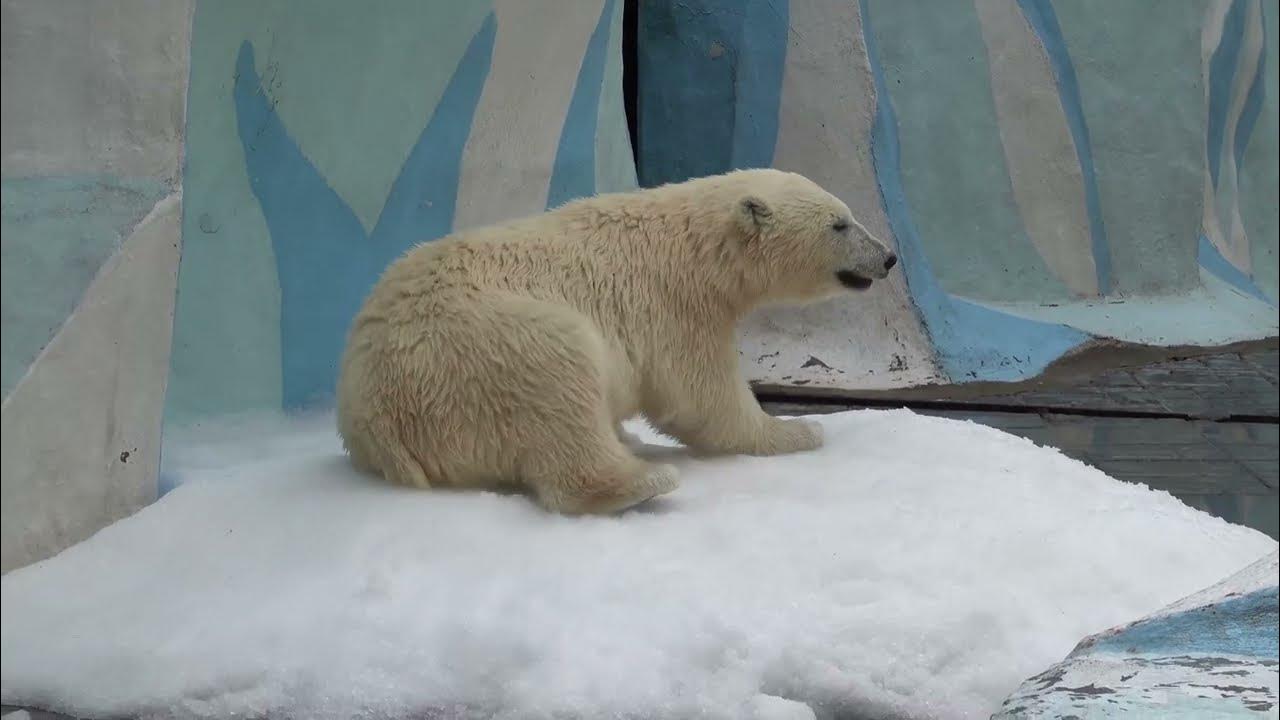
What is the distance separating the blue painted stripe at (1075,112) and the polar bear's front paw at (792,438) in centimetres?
168

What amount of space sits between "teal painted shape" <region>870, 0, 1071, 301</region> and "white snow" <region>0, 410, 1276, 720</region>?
1.64 m

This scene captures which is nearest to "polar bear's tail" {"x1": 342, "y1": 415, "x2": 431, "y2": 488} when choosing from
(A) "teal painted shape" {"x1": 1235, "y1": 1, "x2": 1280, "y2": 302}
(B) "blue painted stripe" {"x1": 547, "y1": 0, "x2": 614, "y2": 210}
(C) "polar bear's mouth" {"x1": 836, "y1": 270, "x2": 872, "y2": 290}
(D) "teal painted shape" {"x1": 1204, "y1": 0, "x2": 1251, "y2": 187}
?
(C) "polar bear's mouth" {"x1": 836, "y1": 270, "x2": 872, "y2": 290}

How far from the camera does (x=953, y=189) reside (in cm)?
390

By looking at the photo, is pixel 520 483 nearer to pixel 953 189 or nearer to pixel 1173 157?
pixel 953 189

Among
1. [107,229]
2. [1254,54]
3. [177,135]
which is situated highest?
[1254,54]

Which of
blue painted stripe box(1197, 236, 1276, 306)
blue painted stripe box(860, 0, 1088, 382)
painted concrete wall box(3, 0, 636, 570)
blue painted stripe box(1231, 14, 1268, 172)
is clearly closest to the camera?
painted concrete wall box(3, 0, 636, 570)

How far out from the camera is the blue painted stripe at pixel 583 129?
3553mm

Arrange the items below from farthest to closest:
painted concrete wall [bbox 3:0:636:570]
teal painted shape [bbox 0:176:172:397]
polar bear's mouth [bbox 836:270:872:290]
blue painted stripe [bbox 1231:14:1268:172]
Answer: blue painted stripe [bbox 1231:14:1268:172], polar bear's mouth [bbox 836:270:872:290], painted concrete wall [bbox 3:0:636:570], teal painted shape [bbox 0:176:172:397]

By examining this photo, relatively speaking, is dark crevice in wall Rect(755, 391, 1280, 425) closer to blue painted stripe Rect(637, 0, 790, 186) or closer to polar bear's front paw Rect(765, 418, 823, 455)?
polar bear's front paw Rect(765, 418, 823, 455)

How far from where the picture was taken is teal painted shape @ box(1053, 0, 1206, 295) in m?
4.07

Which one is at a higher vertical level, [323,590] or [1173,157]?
[1173,157]

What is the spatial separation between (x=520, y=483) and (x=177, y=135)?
860mm

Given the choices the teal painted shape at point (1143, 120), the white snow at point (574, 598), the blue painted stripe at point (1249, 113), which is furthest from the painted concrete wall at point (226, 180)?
the blue painted stripe at point (1249, 113)

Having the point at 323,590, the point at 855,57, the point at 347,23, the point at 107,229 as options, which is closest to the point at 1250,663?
the point at 323,590
